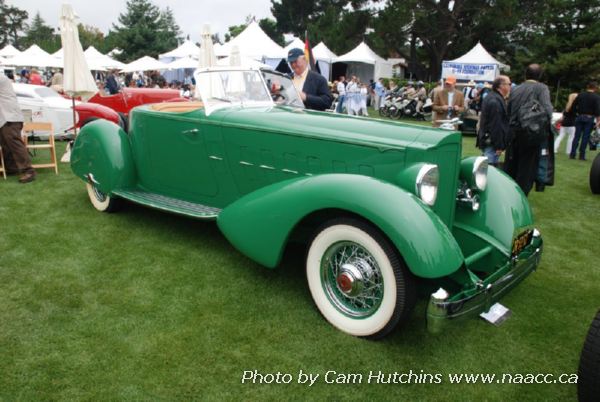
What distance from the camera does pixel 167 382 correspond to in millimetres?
2473

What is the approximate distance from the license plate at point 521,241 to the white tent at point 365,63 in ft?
74.0

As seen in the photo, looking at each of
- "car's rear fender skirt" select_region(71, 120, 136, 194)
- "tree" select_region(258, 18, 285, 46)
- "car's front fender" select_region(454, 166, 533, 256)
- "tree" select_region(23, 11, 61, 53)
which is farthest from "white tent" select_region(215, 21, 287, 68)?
"tree" select_region(23, 11, 61, 53)

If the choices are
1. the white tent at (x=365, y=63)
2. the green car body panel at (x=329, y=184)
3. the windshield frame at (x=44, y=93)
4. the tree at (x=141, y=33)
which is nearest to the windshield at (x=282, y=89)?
the green car body panel at (x=329, y=184)

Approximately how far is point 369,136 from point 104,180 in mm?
3031

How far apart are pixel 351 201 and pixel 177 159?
7.48 ft

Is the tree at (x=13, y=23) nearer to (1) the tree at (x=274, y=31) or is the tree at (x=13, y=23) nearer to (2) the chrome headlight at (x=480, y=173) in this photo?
(1) the tree at (x=274, y=31)

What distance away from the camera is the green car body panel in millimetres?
2602

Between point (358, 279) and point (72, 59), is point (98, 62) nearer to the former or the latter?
point (72, 59)

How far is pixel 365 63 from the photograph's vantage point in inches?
1140

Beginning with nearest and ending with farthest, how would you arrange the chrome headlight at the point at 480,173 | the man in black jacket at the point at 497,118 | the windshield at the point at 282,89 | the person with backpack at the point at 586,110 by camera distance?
the chrome headlight at the point at 480,173 → the windshield at the point at 282,89 → the man in black jacket at the point at 497,118 → the person with backpack at the point at 586,110

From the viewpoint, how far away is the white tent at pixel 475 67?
68.5 ft

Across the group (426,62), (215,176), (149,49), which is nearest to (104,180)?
(215,176)

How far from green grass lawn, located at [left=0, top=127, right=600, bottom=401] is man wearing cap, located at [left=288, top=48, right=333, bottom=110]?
2042 mm

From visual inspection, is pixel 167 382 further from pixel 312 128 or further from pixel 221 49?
pixel 221 49
